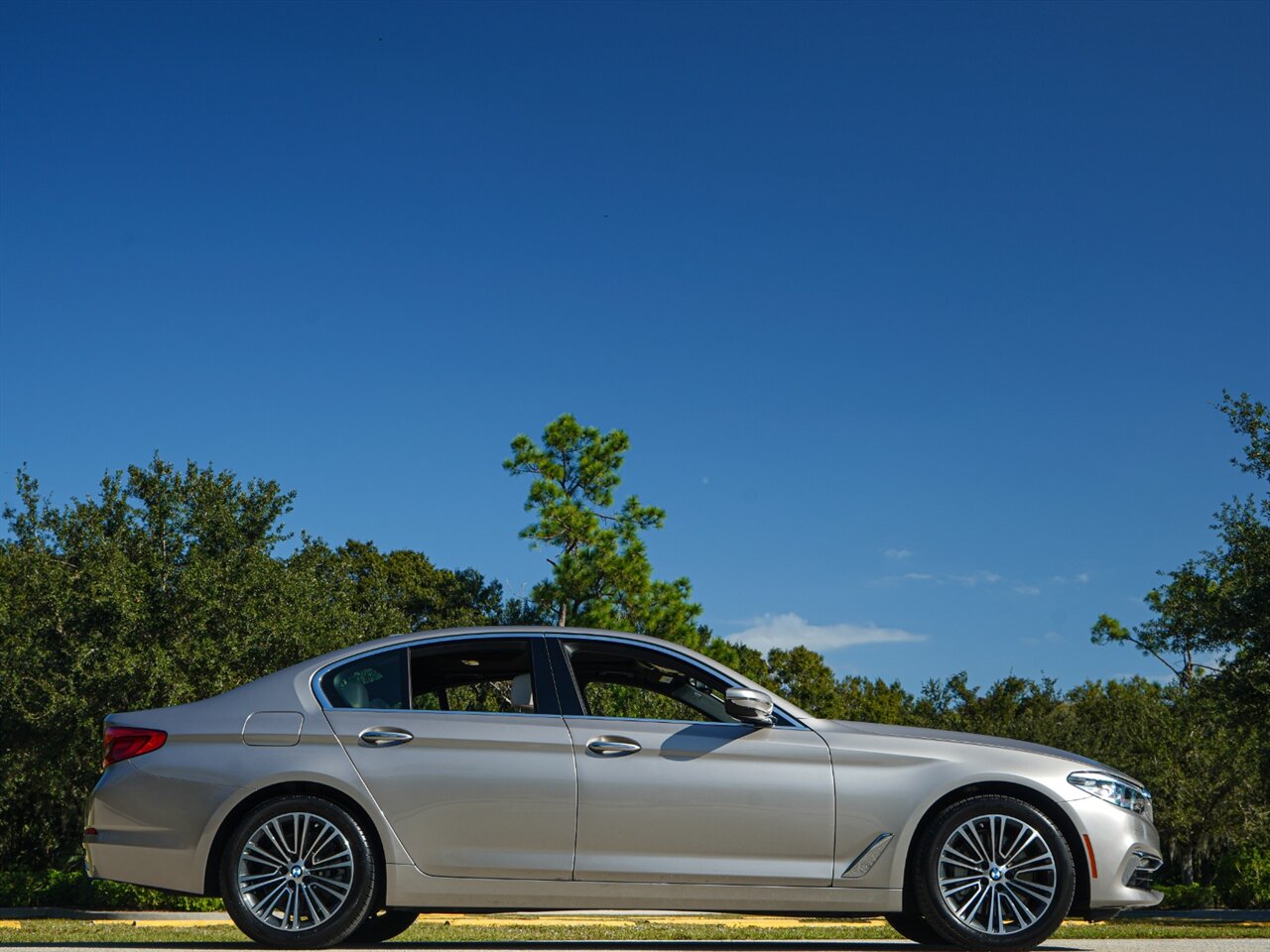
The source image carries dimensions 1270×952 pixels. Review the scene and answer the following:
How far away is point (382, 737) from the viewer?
23.0ft

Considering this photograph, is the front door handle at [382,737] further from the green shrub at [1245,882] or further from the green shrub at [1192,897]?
the green shrub at [1192,897]

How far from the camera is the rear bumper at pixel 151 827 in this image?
6953mm

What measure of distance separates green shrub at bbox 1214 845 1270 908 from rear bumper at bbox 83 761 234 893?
85.4ft

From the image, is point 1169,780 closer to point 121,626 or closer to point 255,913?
point 121,626

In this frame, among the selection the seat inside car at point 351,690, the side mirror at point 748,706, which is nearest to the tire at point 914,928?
the side mirror at point 748,706

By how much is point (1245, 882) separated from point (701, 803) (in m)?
24.9

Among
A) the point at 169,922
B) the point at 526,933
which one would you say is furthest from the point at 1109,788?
the point at 169,922

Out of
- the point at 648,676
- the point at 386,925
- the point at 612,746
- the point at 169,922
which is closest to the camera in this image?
the point at 612,746

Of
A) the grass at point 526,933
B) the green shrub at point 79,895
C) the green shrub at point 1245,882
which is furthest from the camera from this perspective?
the green shrub at point 1245,882

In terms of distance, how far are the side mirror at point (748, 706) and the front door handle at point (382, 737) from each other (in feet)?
5.67

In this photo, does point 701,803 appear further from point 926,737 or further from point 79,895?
point 79,895

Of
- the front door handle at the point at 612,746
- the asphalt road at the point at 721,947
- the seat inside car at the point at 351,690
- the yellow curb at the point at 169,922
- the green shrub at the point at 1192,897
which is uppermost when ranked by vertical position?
the seat inside car at the point at 351,690

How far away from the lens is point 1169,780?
37.9 m

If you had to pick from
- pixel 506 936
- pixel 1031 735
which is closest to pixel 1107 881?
pixel 506 936
